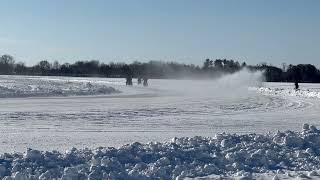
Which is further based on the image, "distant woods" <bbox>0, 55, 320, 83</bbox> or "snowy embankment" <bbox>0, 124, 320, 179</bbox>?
"distant woods" <bbox>0, 55, 320, 83</bbox>

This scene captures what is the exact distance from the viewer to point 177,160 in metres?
10.3

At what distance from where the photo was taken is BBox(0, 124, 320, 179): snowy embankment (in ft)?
30.1

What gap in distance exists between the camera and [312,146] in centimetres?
1215

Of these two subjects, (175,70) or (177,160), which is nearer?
(177,160)

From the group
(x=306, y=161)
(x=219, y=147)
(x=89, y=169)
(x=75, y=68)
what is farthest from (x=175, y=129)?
(x=75, y=68)

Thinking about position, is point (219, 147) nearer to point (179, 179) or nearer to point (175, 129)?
point (179, 179)

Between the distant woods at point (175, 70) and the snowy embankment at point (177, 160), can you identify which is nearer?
the snowy embankment at point (177, 160)

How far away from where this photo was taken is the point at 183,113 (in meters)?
24.3

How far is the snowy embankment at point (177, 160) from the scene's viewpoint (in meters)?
9.18

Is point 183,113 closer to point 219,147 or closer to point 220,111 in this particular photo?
point 220,111

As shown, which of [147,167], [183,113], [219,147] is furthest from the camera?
[183,113]

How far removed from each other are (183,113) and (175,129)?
6.75 metres

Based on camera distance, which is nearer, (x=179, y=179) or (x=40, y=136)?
(x=179, y=179)

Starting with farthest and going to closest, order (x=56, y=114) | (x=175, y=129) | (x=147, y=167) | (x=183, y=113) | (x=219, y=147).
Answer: (x=183, y=113)
(x=56, y=114)
(x=175, y=129)
(x=219, y=147)
(x=147, y=167)
